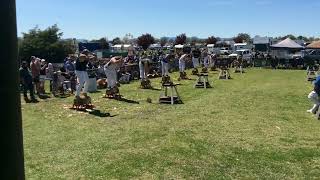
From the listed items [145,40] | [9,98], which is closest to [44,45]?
[145,40]

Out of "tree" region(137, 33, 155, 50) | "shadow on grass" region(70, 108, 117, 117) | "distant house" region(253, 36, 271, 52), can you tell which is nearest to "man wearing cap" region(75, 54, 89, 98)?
"shadow on grass" region(70, 108, 117, 117)

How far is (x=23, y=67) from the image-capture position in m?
20.9

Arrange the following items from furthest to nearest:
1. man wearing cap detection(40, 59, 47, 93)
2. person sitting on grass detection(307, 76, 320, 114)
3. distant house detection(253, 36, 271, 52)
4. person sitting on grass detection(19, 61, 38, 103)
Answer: distant house detection(253, 36, 271, 52) < man wearing cap detection(40, 59, 47, 93) < person sitting on grass detection(19, 61, 38, 103) < person sitting on grass detection(307, 76, 320, 114)

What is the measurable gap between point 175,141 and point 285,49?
44.9 m

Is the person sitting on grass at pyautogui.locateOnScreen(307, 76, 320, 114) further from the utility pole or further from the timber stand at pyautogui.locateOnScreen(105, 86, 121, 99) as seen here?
the utility pole

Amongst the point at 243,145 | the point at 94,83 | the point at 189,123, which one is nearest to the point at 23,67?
the point at 94,83

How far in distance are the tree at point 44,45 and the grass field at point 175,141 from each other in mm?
35392

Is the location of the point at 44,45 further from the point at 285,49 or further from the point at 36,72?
the point at 36,72

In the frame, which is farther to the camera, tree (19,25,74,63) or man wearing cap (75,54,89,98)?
tree (19,25,74,63)

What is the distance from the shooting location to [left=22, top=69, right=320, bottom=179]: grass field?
8273 mm

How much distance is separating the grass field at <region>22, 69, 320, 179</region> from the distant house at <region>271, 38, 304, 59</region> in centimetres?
3295

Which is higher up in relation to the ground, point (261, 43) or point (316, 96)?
point (261, 43)

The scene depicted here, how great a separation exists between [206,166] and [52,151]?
331 centimetres

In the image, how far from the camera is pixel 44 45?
52781 mm
